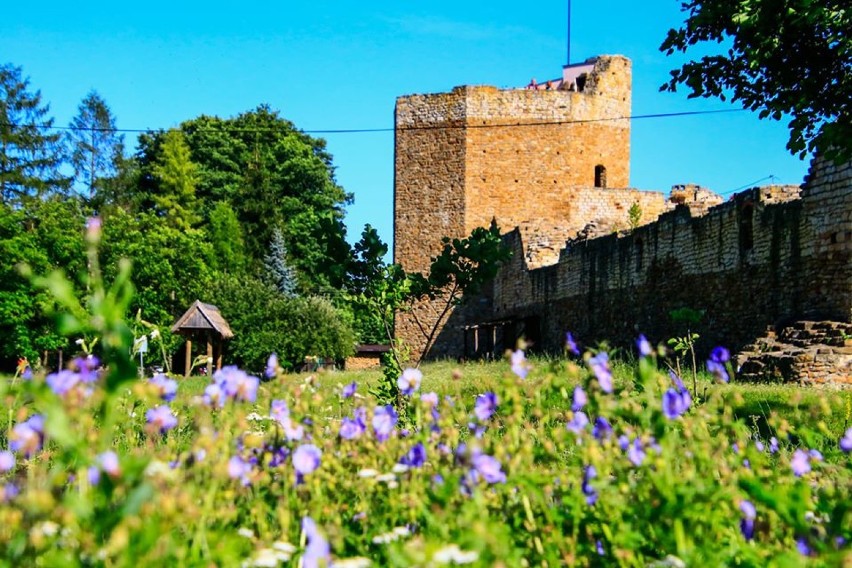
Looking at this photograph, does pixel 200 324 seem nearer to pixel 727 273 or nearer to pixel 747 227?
pixel 727 273

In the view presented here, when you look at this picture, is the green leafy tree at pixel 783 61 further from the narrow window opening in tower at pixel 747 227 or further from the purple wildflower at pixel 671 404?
the narrow window opening in tower at pixel 747 227

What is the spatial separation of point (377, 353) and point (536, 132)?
1509 cm

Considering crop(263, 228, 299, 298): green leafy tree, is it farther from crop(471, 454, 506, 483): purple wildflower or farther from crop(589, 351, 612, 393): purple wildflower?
crop(471, 454, 506, 483): purple wildflower

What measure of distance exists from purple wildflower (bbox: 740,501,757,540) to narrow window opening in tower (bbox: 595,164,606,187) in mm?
31914

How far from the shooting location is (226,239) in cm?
4284

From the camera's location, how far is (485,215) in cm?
3241

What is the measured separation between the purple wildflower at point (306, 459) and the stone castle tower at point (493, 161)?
97.0 ft

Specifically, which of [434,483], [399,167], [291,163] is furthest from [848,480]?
[291,163]

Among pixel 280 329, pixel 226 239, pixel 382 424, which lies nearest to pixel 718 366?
pixel 382 424

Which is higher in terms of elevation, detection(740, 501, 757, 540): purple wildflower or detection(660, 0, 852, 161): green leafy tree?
detection(660, 0, 852, 161): green leafy tree

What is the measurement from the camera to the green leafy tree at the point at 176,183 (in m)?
43.4

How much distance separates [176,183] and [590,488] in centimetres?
4381

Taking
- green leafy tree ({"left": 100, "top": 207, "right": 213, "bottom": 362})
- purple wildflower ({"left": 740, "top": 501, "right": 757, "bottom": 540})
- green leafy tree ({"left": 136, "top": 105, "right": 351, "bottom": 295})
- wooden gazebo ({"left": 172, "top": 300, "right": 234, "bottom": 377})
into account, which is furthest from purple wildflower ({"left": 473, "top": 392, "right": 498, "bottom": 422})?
green leafy tree ({"left": 136, "top": 105, "right": 351, "bottom": 295})

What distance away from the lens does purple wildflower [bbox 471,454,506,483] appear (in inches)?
99.1
